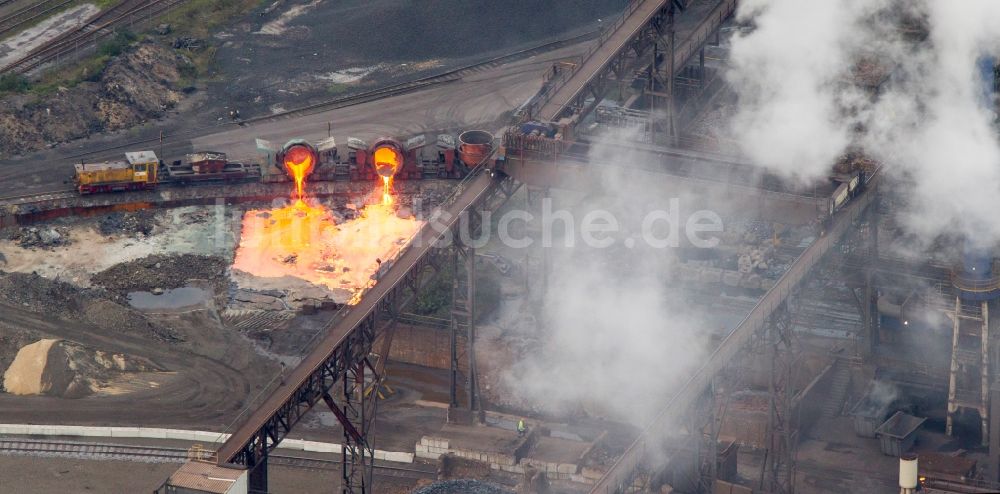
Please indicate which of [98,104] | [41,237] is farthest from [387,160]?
[41,237]

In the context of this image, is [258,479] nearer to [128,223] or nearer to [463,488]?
[463,488]

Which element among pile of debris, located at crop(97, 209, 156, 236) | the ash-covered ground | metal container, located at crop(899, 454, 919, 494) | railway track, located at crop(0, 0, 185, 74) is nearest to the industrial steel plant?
metal container, located at crop(899, 454, 919, 494)

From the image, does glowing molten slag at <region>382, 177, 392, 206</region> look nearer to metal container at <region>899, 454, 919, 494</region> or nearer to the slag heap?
the slag heap

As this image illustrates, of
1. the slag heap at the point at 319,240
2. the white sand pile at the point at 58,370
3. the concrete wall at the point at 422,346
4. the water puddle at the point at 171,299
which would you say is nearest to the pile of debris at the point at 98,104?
the slag heap at the point at 319,240

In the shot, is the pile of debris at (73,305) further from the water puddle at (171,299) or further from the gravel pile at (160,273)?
the gravel pile at (160,273)

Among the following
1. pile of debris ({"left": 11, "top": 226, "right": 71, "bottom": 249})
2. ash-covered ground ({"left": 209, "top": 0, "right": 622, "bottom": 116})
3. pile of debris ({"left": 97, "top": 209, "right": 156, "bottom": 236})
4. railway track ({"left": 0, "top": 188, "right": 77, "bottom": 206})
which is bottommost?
pile of debris ({"left": 11, "top": 226, "right": 71, "bottom": 249})

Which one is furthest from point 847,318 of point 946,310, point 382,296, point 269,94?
point 269,94
